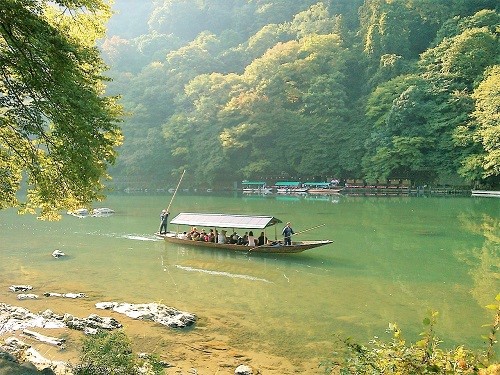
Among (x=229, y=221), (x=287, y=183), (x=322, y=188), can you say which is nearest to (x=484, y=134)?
(x=322, y=188)

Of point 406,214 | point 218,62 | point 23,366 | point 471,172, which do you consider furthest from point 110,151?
point 218,62

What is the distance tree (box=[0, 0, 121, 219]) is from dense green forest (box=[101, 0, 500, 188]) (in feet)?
115

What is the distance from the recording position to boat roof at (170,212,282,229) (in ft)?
63.3

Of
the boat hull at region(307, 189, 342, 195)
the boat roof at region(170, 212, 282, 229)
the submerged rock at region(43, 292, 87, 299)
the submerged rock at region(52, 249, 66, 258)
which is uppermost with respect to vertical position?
the boat hull at region(307, 189, 342, 195)

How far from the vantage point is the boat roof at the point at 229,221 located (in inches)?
759

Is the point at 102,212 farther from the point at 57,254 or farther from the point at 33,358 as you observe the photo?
the point at 33,358

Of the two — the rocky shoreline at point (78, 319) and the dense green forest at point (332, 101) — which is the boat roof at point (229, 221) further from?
the dense green forest at point (332, 101)

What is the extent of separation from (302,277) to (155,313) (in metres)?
5.88

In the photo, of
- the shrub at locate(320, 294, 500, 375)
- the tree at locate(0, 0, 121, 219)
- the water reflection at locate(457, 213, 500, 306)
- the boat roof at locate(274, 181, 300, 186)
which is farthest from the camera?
the boat roof at locate(274, 181, 300, 186)

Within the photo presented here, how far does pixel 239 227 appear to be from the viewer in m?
19.8

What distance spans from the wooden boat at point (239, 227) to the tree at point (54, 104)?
1009 centimetres

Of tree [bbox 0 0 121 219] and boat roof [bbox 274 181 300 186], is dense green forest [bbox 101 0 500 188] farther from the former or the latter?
tree [bbox 0 0 121 219]

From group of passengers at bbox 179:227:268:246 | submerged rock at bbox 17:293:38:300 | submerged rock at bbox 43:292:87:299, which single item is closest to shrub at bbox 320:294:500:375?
submerged rock at bbox 43:292:87:299

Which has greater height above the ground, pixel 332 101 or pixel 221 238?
pixel 332 101
